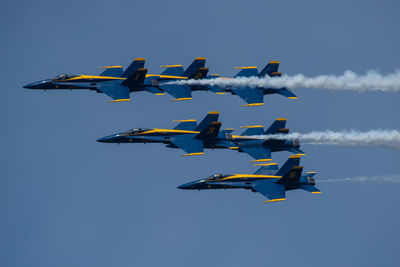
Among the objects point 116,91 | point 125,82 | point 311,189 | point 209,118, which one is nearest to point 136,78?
point 125,82

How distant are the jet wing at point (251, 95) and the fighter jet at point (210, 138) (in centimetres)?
309

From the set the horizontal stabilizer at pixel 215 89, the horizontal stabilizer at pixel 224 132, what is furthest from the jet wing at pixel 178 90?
the horizontal stabilizer at pixel 224 132

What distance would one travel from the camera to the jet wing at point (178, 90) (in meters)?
142

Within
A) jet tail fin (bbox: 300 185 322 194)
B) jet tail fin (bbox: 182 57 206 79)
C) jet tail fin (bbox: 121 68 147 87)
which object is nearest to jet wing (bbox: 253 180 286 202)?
jet tail fin (bbox: 300 185 322 194)

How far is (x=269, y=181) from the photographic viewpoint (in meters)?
137

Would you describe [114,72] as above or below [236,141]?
above

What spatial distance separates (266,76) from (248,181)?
1669 cm

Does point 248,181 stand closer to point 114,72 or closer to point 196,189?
point 196,189

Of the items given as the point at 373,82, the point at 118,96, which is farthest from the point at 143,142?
the point at 373,82

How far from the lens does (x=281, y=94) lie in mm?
146250

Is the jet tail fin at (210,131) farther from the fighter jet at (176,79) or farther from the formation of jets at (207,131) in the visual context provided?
the fighter jet at (176,79)

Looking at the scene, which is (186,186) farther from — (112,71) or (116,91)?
(112,71)

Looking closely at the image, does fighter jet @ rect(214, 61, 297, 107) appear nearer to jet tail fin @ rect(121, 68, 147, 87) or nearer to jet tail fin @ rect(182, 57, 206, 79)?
jet tail fin @ rect(182, 57, 206, 79)

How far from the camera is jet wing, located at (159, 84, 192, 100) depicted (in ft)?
467
